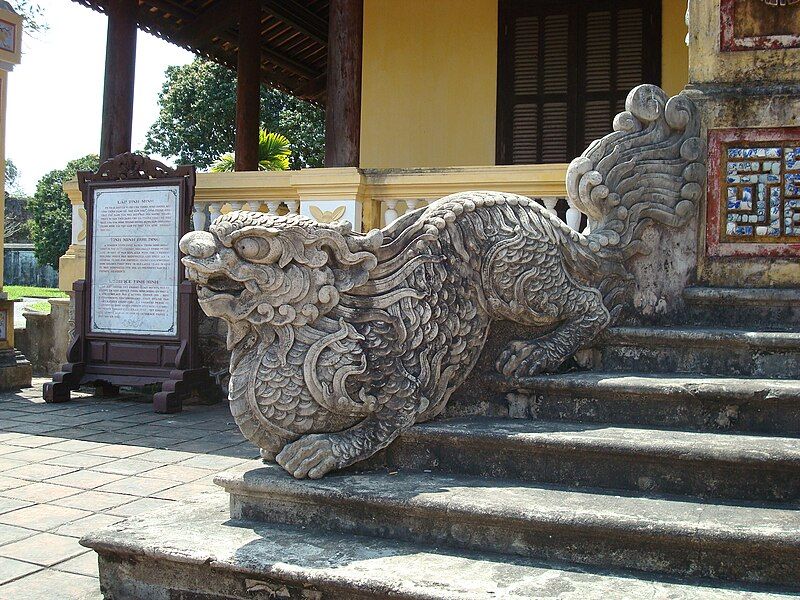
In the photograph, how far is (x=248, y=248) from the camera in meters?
2.61

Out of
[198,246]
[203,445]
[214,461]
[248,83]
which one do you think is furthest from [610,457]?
[248,83]

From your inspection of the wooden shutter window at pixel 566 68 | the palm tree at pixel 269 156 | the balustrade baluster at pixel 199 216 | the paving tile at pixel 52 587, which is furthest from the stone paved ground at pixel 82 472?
the palm tree at pixel 269 156

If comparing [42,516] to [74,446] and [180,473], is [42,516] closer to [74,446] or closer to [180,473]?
[180,473]

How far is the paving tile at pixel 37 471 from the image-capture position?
13.6 feet

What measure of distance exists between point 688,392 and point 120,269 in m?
5.11

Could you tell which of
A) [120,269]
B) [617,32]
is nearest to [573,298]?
[120,269]

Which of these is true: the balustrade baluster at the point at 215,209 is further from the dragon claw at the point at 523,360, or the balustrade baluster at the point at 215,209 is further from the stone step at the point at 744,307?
the stone step at the point at 744,307

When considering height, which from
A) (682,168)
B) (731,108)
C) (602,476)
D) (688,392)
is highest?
(731,108)

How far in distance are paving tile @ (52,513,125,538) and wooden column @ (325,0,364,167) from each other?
379 cm

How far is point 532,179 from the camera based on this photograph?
5.68 metres

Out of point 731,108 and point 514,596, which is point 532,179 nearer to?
point 731,108

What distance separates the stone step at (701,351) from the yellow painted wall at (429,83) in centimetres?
581

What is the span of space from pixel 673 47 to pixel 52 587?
768 centimetres

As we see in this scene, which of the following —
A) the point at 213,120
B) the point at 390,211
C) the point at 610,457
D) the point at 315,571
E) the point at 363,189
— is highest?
the point at 213,120
